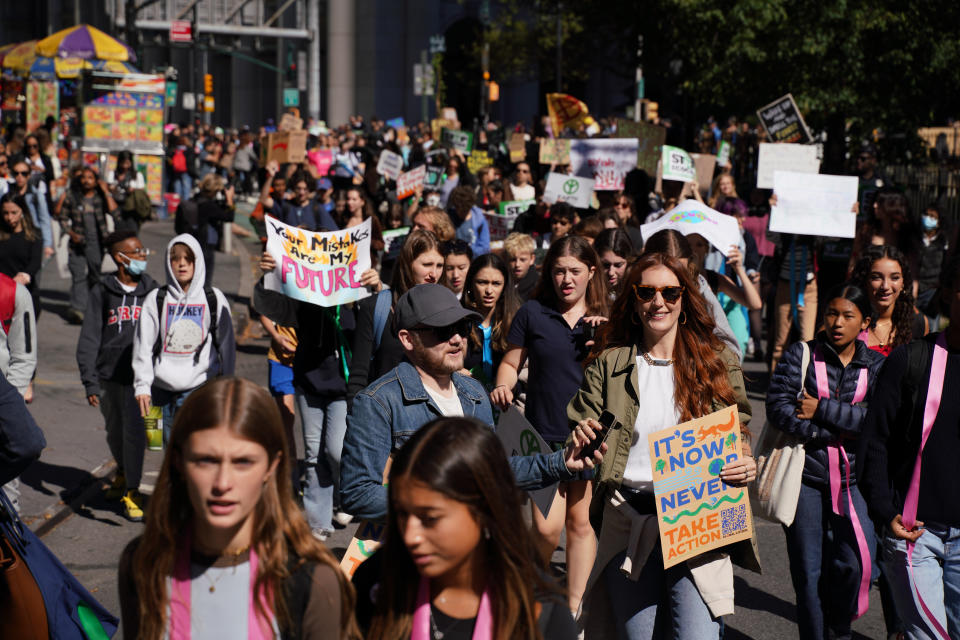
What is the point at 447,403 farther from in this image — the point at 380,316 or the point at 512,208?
the point at 512,208

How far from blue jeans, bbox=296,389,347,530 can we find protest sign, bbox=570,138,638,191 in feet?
23.5

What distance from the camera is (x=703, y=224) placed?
25.7ft

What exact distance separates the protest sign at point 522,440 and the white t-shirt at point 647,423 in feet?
1.35

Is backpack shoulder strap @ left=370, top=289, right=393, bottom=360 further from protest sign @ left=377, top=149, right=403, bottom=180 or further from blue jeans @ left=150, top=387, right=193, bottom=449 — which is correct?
protest sign @ left=377, top=149, right=403, bottom=180

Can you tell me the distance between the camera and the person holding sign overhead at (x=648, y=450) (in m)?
4.38

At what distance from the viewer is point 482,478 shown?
9.29 feet

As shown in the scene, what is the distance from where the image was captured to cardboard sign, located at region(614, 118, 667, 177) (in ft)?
47.9

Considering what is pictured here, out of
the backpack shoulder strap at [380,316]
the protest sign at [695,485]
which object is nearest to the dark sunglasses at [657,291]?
the protest sign at [695,485]

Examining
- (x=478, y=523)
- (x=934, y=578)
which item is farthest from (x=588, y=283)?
(x=478, y=523)

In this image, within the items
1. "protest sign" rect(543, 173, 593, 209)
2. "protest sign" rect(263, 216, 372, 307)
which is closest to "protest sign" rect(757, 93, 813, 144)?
"protest sign" rect(543, 173, 593, 209)

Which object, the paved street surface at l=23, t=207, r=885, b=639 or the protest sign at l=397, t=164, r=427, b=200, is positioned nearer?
the paved street surface at l=23, t=207, r=885, b=639

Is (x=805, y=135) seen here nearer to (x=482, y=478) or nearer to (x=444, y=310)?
(x=444, y=310)

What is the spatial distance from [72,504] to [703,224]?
432 centimetres

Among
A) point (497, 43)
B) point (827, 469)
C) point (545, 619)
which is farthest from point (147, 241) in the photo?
point (497, 43)
